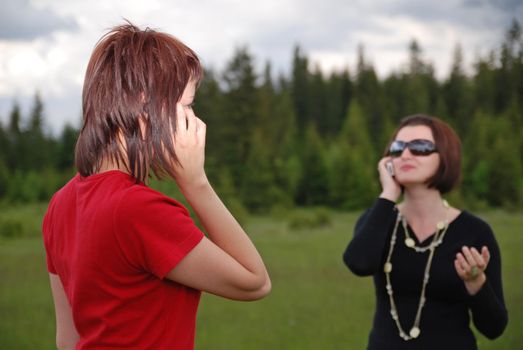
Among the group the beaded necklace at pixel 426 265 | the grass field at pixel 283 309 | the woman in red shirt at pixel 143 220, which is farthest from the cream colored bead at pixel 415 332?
the grass field at pixel 283 309

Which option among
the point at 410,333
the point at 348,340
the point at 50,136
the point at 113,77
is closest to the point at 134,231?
the point at 113,77

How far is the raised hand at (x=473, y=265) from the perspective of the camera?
118 inches

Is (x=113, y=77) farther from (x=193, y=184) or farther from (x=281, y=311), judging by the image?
(x=281, y=311)

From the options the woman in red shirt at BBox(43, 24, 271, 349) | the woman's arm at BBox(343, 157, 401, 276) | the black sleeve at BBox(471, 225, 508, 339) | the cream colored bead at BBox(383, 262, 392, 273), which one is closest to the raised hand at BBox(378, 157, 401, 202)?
the woman's arm at BBox(343, 157, 401, 276)

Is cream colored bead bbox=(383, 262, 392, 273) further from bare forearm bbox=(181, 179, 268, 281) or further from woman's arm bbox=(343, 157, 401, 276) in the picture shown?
bare forearm bbox=(181, 179, 268, 281)

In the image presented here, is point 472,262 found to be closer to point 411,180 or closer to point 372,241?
point 372,241

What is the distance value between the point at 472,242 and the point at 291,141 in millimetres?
66643

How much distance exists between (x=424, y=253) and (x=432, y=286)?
23 cm

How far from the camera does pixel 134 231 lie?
→ 161cm

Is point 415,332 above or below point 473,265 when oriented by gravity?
below

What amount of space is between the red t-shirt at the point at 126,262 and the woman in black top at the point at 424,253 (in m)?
2.02

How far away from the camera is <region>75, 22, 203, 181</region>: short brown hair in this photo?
66.5 inches

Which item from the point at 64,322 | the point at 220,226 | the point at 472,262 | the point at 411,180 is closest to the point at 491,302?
the point at 472,262

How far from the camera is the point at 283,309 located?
13.1 m
